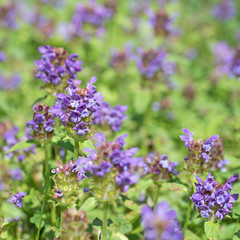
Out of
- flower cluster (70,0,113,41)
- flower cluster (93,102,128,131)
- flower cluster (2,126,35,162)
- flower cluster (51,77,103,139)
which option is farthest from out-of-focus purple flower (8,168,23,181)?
flower cluster (70,0,113,41)

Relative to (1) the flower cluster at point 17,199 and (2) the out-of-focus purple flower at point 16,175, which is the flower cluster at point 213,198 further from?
(2) the out-of-focus purple flower at point 16,175

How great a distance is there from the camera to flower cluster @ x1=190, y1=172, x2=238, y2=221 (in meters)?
2.48

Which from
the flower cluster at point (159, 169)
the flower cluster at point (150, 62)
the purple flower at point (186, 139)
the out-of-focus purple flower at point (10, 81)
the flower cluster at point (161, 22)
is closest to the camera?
the purple flower at point (186, 139)

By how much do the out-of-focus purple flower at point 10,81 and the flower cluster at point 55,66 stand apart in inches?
133

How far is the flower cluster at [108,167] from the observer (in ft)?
7.41

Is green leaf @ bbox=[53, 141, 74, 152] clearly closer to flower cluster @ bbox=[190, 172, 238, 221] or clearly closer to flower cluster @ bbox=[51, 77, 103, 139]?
flower cluster @ bbox=[51, 77, 103, 139]

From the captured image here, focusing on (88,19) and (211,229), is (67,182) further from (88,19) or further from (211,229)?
(88,19)

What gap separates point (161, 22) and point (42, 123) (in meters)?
3.85

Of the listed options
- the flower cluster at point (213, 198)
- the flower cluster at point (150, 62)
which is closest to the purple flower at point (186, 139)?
the flower cluster at point (213, 198)

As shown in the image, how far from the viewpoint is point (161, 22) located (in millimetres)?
6125

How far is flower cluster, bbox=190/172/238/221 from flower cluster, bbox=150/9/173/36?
4.09 m

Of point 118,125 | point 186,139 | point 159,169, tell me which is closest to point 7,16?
point 118,125

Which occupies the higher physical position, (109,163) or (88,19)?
(88,19)

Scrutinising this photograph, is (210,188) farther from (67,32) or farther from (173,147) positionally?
(67,32)
